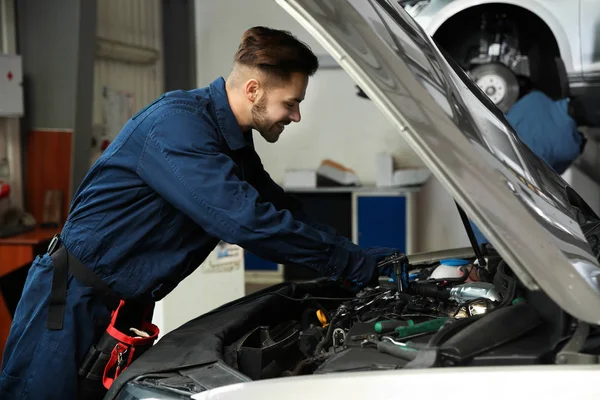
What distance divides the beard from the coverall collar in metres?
0.06

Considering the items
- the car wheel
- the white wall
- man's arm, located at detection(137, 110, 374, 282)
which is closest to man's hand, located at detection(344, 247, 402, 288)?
man's arm, located at detection(137, 110, 374, 282)

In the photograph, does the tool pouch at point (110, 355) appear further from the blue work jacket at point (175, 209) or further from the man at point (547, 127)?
the man at point (547, 127)

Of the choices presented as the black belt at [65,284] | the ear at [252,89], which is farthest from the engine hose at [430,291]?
the black belt at [65,284]

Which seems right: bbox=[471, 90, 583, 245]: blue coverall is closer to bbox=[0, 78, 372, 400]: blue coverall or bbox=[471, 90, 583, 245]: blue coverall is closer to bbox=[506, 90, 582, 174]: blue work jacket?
bbox=[506, 90, 582, 174]: blue work jacket

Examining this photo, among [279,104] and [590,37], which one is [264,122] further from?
[590,37]

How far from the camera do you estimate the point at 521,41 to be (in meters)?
4.70

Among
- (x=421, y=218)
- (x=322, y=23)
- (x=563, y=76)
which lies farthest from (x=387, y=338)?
(x=421, y=218)

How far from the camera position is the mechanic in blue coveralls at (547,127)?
13.0 ft

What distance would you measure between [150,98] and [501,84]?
402 cm

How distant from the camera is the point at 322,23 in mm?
1190

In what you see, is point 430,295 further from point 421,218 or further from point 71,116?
point 421,218

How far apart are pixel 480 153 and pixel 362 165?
5699mm

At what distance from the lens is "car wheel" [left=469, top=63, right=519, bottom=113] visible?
4.53 meters

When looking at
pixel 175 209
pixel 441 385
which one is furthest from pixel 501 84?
pixel 441 385
